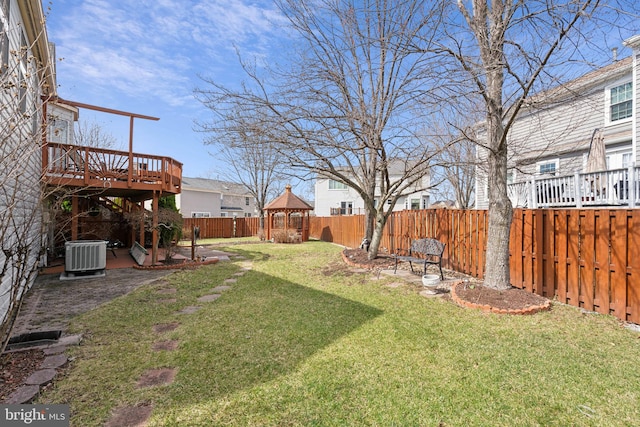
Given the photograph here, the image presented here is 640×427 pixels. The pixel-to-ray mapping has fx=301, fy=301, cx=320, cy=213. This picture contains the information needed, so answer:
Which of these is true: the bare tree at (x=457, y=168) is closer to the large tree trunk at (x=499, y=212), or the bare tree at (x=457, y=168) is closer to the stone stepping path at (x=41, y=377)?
the large tree trunk at (x=499, y=212)

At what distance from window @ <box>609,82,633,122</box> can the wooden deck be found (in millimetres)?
15728

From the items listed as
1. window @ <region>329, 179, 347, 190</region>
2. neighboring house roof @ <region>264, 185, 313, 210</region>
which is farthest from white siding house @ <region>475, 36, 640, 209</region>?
window @ <region>329, 179, 347, 190</region>

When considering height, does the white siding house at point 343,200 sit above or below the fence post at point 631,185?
above

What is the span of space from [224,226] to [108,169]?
46.2ft

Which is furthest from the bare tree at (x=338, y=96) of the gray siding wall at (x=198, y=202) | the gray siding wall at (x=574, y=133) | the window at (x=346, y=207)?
the gray siding wall at (x=198, y=202)

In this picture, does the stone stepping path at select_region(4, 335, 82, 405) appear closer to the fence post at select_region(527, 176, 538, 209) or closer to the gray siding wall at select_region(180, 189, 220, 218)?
the fence post at select_region(527, 176, 538, 209)

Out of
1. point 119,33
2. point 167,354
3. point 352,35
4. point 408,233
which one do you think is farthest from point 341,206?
point 167,354

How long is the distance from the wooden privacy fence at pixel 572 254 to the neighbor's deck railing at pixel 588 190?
292 cm

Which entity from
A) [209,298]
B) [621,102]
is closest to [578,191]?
[621,102]

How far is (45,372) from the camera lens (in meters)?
2.88

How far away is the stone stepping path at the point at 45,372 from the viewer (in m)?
2.46

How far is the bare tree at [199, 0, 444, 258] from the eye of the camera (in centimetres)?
763

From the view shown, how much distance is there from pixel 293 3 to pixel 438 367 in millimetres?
9032

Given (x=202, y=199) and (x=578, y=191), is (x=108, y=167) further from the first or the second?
(x=202, y=199)
